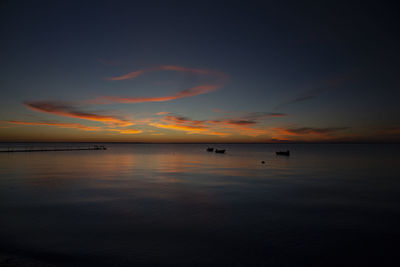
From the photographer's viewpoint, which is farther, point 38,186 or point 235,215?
point 38,186

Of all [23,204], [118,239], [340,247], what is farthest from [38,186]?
[340,247]

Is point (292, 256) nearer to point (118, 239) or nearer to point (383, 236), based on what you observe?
point (383, 236)

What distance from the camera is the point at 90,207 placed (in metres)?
18.5

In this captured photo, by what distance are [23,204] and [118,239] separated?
12.0 m

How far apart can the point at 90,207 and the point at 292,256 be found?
1501cm

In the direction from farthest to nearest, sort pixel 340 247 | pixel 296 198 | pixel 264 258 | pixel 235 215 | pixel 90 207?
pixel 296 198 → pixel 90 207 → pixel 235 215 → pixel 340 247 → pixel 264 258

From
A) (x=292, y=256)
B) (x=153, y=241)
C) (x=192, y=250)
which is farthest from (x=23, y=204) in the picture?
(x=292, y=256)

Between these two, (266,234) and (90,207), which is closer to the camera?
(266,234)

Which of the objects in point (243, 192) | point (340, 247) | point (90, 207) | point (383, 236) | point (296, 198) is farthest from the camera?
point (243, 192)

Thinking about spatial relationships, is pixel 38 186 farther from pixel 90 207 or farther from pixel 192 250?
pixel 192 250

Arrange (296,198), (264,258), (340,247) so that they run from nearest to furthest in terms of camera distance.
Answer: (264,258), (340,247), (296,198)

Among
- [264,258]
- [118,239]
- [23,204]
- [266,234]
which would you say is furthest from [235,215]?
[23,204]

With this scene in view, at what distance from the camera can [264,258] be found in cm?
1074

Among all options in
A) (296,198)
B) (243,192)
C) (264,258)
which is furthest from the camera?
(243,192)
